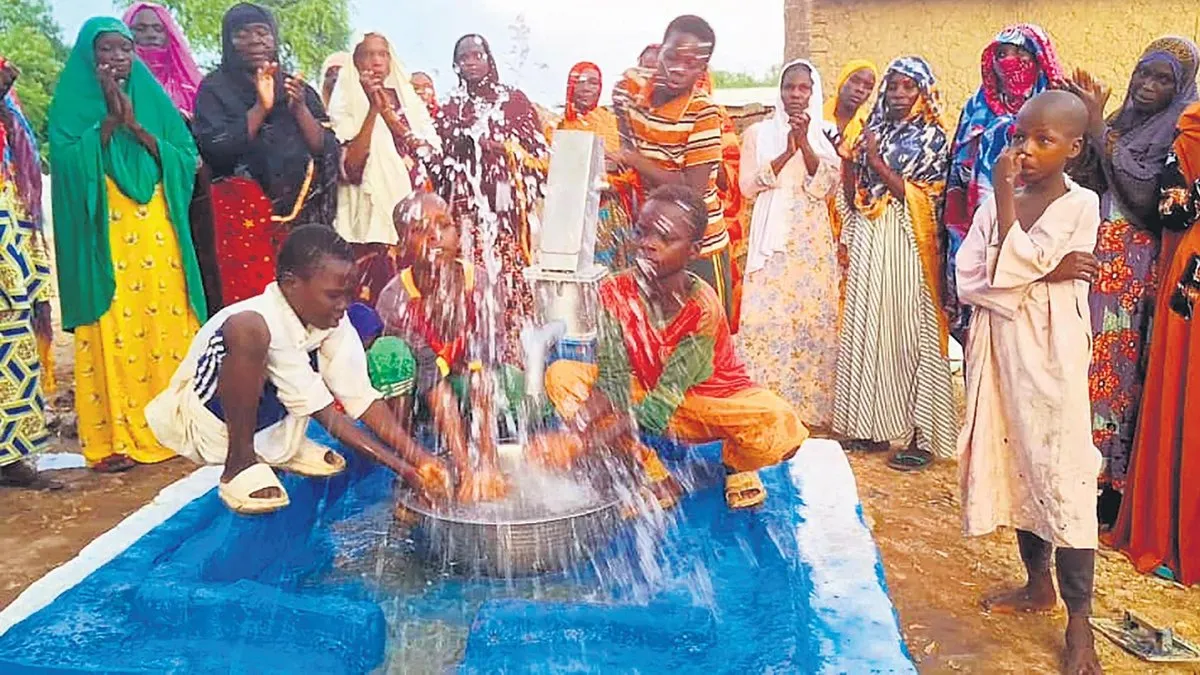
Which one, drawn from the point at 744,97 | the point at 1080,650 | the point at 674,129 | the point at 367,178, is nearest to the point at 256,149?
the point at 367,178

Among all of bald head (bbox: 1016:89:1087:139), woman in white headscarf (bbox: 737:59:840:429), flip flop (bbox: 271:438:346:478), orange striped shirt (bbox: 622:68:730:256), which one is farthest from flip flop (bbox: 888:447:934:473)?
flip flop (bbox: 271:438:346:478)

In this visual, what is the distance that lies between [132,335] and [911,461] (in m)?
3.91

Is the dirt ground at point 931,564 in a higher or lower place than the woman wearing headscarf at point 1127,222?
lower

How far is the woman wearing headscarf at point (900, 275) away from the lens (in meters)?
5.00

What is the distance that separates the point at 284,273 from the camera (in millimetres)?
2707

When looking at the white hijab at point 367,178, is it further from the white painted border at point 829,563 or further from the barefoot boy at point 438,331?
the white painted border at point 829,563

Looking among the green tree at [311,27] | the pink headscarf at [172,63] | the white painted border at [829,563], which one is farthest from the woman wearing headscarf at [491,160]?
the green tree at [311,27]

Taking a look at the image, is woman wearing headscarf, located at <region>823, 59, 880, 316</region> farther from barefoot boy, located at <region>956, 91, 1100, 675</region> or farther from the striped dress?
barefoot boy, located at <region>956, 91, 1100, 675</region>

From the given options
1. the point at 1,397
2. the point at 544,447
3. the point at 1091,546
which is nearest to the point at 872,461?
the point at 1091,546

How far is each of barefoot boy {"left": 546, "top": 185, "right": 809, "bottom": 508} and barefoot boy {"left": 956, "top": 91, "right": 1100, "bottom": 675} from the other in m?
0.62

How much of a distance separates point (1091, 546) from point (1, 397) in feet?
14.5

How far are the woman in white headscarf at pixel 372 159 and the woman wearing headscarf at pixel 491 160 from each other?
0.52 feet

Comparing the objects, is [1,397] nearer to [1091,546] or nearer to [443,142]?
[443,142]

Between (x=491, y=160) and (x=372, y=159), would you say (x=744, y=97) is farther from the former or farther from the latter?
(x=372, y=159)
